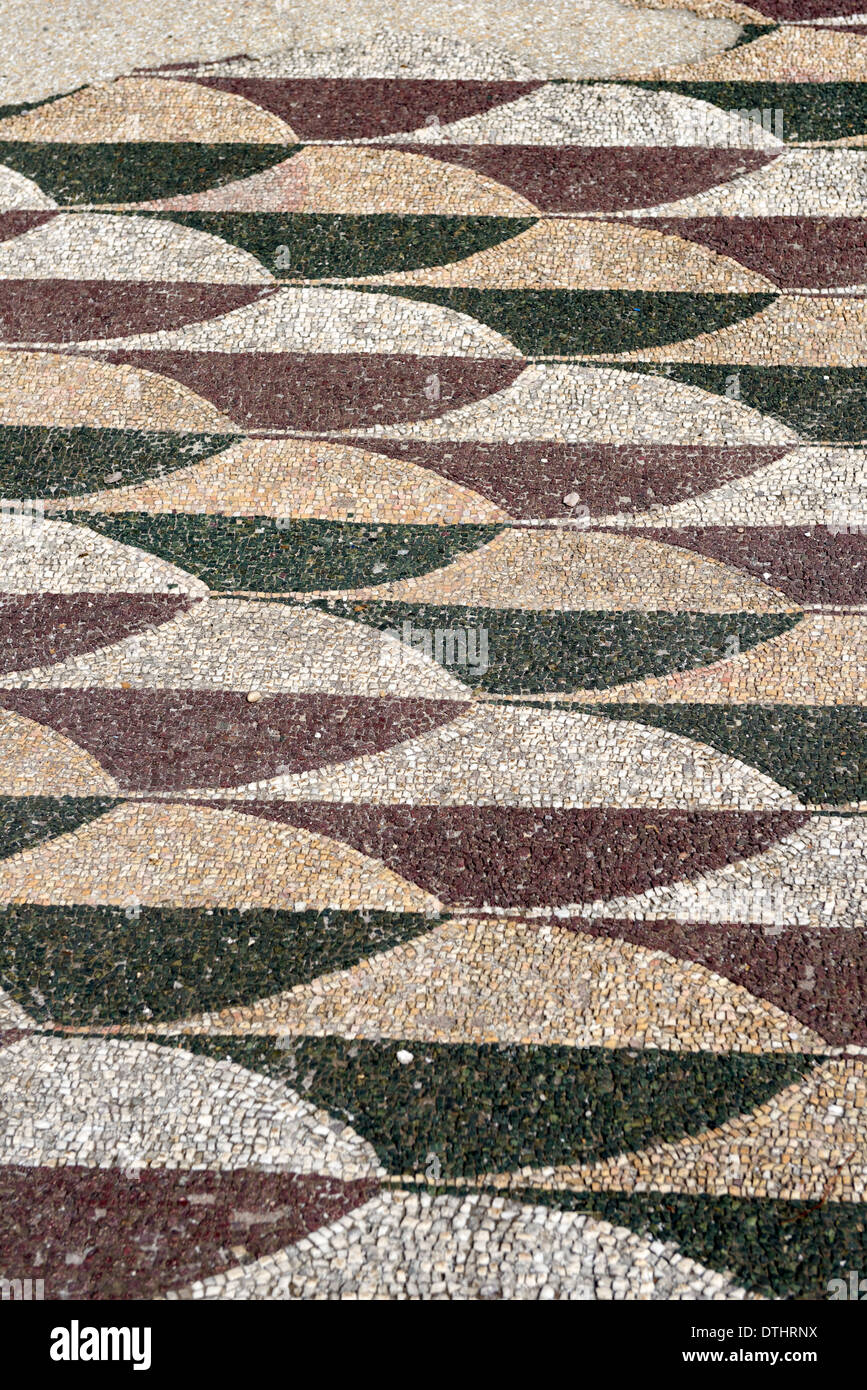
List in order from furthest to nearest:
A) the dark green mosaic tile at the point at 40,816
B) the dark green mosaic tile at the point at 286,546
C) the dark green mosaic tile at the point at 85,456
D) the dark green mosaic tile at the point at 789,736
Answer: the dark green mosaic tile at the point at 85,456
the dark green mosaic tile at the point at 286,546
the dark green mosaic tile at the point at 789,736
the dark green mosaic tile at the point at 40,816

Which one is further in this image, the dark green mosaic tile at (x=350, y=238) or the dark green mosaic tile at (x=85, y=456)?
the dark green mosaic tile at (x=350, y=238)

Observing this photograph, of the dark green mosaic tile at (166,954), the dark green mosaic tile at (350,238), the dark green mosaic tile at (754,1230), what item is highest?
the dark green mosaic tile at (350,238)

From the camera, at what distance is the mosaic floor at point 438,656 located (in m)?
3.12

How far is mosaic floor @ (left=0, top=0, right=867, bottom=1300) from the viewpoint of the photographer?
3.12m

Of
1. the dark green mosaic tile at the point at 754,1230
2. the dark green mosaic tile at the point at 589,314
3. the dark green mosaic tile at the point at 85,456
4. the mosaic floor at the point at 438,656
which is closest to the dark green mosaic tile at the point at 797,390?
the mosaic floor at the point at 438,656

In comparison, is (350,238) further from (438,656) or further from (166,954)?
(166,954)

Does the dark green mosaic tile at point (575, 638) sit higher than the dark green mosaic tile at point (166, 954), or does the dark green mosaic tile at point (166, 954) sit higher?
the dark green mosaic tile at point (575, 638)

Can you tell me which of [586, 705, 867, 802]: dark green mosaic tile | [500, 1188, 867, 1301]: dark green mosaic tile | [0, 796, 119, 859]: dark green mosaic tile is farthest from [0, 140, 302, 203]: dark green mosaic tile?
[500, 1188, 867, 1301]: dark green mosaic tile

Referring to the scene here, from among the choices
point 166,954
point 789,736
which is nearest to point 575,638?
point 789,736

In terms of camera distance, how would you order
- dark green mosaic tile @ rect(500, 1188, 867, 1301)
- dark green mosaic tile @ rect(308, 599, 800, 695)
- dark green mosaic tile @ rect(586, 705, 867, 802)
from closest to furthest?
dark green mosaic tile @ rect(500, 1188, 867, 1301) → dark green mosaic tile @ rect(586, 705, 867, 802) → dark green mosaic tile @ rect(308, 599, 800, 695)

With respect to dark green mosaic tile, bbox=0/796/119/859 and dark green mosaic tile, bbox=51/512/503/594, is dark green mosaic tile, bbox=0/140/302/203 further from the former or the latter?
dark green mosaic tile, bbox=0/796/119/859

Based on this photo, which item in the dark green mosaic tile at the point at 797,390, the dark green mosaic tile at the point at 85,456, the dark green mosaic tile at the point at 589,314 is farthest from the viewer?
the dark green mosaic tile at the point at 589,314

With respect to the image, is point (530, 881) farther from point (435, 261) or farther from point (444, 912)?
point (435, 261)

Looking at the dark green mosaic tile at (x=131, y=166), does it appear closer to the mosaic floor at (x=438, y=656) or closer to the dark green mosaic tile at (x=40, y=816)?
the mosaic floor at (x=438, y=656)
